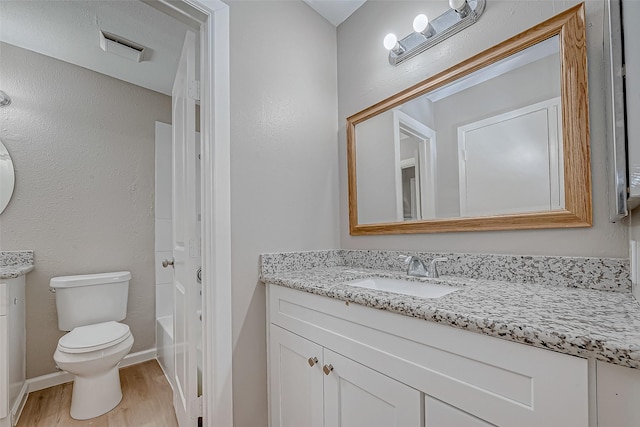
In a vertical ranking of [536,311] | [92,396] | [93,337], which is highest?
[536,311]

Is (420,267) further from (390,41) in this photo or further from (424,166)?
(390,41)

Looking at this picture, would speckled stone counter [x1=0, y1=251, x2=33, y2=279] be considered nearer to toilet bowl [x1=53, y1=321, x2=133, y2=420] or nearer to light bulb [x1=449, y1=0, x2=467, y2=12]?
toilet bowl [x1=53, y1=321, x2=133, y2=420]

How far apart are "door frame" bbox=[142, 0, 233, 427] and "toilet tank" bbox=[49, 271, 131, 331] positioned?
139 cm

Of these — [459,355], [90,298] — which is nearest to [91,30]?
[90,298]

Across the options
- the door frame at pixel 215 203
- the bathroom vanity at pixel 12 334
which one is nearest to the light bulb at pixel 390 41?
the door frame at pixel 215 203

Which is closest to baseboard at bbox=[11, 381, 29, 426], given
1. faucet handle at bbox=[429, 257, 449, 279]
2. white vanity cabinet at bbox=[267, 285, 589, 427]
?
white vanity cabinet at bbox=[267, 285, 589, 427]

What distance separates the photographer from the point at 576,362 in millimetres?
509

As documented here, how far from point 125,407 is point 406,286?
1.90 m

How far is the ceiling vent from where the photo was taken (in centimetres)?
184

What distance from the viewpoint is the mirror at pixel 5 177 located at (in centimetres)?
185

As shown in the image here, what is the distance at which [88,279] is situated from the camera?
2.00 m

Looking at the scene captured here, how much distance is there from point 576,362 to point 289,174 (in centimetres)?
125

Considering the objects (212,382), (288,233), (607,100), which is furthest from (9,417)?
(607,100)

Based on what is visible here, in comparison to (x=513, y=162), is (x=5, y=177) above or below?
above
